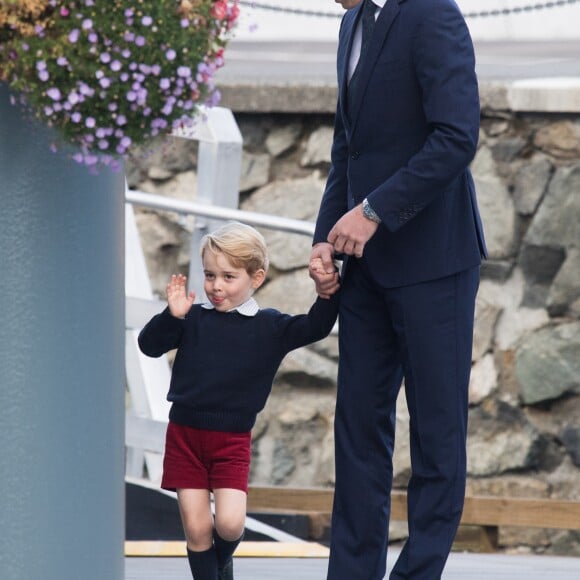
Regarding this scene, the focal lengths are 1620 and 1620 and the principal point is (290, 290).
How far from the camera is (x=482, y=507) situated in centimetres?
536

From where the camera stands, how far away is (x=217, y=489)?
3.13 meters

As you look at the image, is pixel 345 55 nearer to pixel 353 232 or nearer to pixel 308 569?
pixel 353 232

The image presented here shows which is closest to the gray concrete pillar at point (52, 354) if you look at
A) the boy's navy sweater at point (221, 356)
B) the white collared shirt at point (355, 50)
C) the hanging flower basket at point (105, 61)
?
the hanging flower basket at point (105, 61)

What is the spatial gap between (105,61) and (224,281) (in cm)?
89

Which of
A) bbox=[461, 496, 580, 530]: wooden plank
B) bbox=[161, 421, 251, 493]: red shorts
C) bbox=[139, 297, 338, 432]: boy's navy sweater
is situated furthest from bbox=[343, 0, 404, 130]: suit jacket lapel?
bbox=[461, 496, 580, 530]: wooden plank

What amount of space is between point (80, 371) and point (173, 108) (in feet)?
1.57

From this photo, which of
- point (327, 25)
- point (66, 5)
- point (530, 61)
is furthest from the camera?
point (327, 25)

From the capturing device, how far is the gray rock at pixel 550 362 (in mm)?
5531

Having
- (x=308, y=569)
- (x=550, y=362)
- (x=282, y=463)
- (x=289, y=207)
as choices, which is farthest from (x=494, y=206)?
(x=308, y=569)

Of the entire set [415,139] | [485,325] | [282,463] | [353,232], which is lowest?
[282,463]

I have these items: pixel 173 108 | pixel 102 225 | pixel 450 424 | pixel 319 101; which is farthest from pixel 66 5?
pixel 319 101

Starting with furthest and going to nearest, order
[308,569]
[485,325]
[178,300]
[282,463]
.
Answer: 1. [282,463]
2. [485,325]
3. [308,569]
4. [178,300]

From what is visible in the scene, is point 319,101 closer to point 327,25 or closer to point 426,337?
point 327,25

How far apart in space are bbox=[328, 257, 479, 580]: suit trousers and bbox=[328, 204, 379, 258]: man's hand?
119 mm
